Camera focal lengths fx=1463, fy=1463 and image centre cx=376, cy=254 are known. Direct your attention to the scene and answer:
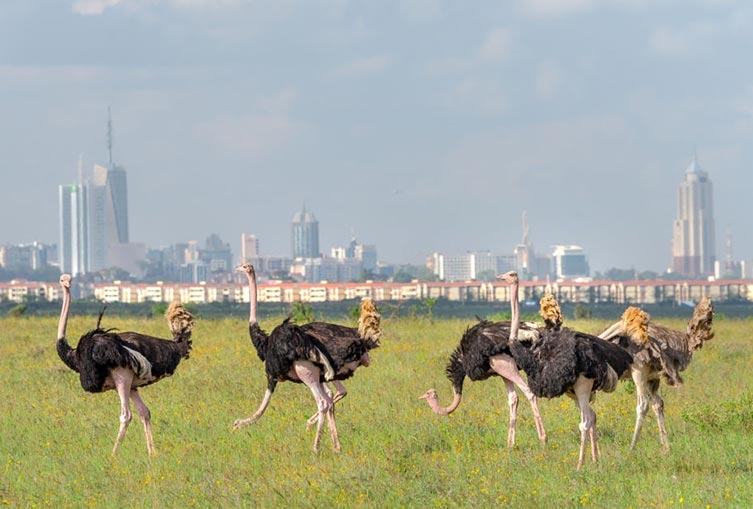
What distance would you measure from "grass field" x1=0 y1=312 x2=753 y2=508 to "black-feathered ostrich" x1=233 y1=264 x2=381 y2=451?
1.45ft

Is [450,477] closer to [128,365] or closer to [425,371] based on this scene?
[128,365]

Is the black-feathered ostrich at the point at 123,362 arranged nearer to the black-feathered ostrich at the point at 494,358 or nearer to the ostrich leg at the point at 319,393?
the ostrich leg at the point at 319,393

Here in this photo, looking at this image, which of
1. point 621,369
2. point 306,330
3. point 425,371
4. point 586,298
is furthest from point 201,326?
point 586,298

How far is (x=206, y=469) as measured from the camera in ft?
41.5

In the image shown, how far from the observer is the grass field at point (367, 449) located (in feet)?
36.3

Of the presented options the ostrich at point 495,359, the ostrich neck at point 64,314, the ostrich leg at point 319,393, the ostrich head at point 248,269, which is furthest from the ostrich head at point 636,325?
the ostrich neck at point 64,314

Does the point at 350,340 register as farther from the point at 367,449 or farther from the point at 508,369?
the point at 508,369

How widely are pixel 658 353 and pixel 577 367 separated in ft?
5.12

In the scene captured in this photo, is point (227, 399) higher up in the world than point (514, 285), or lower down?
lower down

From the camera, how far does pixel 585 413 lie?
12.2 meters

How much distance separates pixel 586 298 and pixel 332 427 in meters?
177

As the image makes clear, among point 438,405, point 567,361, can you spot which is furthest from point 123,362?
point 567,361

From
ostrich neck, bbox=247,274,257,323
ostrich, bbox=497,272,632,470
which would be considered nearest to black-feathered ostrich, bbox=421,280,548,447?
ostrich, bbox=497,272,632,470

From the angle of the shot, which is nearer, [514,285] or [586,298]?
[514,285]
